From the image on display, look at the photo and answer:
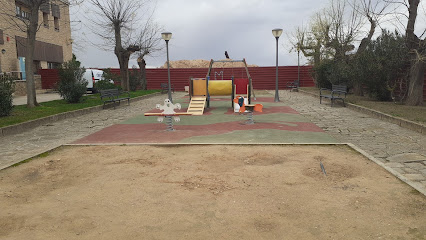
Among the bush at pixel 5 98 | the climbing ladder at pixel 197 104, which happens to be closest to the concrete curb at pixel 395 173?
the climbing ladder at pixel 197 104

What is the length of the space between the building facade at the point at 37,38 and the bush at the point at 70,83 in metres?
4.65

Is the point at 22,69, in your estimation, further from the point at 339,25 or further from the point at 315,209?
the point at 315,209

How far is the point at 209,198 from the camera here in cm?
408

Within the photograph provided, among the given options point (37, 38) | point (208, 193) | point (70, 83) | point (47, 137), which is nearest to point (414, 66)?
point (208, 193)

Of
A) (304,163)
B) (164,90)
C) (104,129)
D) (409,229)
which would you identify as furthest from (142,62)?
(409,229)

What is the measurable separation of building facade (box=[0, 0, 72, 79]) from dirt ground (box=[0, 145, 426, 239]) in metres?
16.3

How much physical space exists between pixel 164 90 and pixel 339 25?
48.3ft

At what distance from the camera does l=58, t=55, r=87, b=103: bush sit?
15797 mm

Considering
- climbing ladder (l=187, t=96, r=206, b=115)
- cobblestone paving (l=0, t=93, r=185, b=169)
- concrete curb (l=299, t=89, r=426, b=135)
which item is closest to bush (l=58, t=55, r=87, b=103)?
cobblestone paving (l=0, t=93, r=185, b=169)

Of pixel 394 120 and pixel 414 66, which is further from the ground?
pixel 414 66

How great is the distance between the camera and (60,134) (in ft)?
29.1

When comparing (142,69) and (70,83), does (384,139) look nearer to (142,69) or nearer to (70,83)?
(70,83)

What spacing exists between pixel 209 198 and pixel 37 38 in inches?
1137

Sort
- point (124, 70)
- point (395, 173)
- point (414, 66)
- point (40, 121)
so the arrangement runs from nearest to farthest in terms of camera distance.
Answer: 1. point (395, 173)
2. point (40, 121)
3. point (414, 66)
4. point (124, 70)
